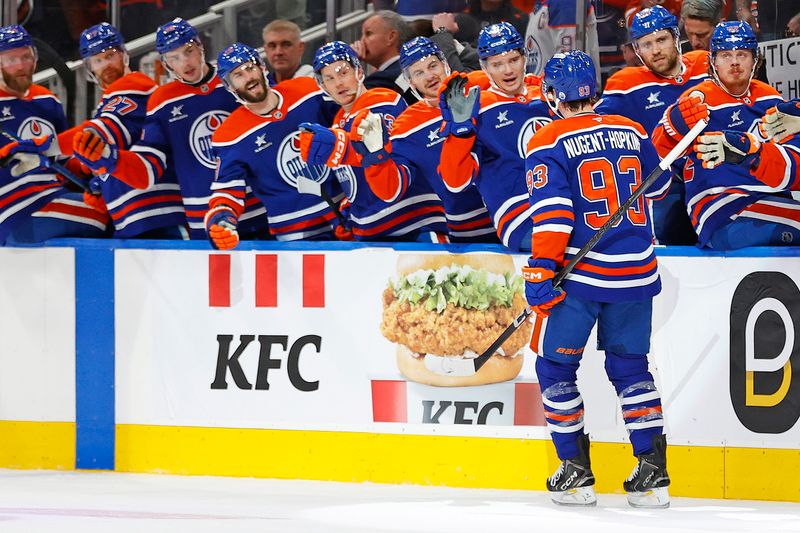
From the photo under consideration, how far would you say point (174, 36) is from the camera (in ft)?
14.9

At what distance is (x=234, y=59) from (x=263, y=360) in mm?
1057

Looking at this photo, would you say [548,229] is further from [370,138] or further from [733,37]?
[733,37]

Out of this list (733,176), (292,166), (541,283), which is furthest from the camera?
(292,166)

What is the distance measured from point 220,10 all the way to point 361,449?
219 cm

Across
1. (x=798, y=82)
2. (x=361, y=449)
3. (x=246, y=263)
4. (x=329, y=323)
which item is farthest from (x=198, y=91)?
(x=798, y=82)

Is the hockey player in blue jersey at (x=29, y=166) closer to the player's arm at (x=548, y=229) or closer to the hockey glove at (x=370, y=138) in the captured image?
the hockey glove at (x=370, y=138)

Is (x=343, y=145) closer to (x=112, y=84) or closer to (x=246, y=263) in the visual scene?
(x=246, y=263)

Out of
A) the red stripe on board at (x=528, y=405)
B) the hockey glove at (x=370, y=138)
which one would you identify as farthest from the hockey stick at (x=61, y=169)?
the red stripe on board at (x=528, y=405)

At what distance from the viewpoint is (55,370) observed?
4535 millimetres

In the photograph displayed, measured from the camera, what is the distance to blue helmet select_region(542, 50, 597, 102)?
363cm

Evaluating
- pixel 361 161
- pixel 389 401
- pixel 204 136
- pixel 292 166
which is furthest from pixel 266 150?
pixel 389 401

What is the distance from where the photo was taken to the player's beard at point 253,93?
4367 mm

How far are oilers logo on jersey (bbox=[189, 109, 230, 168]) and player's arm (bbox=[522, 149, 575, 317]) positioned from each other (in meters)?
1.49

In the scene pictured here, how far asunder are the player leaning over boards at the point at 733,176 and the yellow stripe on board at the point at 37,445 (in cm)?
236
